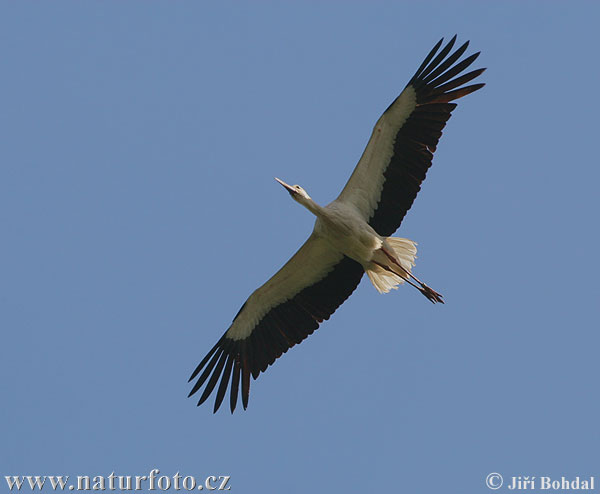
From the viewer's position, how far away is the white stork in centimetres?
798

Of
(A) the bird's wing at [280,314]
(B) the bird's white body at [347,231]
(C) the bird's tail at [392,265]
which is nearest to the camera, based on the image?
(B) the bird's white body at [347,231]

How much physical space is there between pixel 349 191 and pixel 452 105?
1.29 metres

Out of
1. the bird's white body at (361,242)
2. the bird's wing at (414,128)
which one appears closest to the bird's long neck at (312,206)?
the bird's white body at (361,242)

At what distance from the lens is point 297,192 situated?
322 inches

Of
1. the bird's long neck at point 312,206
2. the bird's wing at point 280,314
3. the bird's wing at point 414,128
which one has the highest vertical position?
the bird's wing at point 414,128

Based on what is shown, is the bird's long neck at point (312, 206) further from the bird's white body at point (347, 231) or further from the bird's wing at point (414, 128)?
the bird's wing at point (414, 128)

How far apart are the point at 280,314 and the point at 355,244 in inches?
47.5

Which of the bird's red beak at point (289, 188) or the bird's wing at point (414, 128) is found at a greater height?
the bird's wing at point (414, 128)

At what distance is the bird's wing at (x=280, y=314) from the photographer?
8.54m

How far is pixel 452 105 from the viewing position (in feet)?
26.0

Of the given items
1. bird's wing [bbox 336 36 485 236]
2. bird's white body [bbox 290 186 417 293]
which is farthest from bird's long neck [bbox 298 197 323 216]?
bird's wing [bbox 336 36 485 236]

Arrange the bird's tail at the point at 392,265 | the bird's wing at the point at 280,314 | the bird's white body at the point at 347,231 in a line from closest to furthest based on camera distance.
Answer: the bird's white body at the point at 347,231 < the bird's tail at the point at 392,265 < the bird's wing at the point at 280,314

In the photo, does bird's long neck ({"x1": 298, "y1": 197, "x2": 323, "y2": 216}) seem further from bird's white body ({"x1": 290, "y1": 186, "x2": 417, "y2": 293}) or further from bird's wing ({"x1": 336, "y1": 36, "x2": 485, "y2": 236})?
bird's wing ({"x1": 336, "y1": 36, "x2": 485, "y2": 236})

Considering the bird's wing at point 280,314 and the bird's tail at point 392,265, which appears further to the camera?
the bird's wing at point 280,314
